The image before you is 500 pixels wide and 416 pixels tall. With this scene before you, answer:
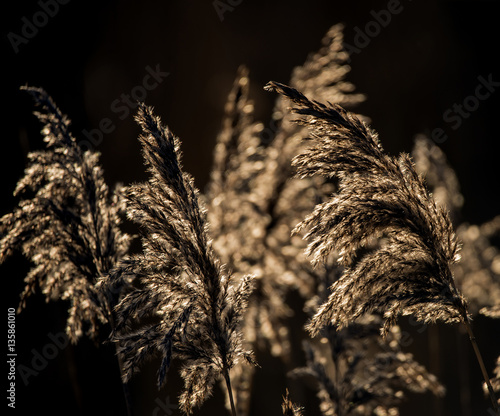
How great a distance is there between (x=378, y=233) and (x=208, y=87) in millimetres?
6648

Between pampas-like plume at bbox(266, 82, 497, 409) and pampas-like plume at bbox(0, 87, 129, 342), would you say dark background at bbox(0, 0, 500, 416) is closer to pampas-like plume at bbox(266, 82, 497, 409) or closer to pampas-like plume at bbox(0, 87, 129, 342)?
pampas-like plume at bbox(0, 87, 129, 342)

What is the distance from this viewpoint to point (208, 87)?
29.3 feet

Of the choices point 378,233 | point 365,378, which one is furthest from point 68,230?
point 365,378

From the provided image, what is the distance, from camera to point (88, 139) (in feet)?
19.1

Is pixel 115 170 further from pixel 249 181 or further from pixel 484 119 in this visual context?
pixel 484 119

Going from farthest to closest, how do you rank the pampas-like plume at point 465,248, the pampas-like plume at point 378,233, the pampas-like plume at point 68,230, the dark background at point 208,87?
the pampas-like plume at point 465,248 → the dark background at point 208,87 → the pampas-like plume at point 68,230 → the pampas-like plume at point 378,233

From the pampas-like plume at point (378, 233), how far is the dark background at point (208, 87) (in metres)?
3.10

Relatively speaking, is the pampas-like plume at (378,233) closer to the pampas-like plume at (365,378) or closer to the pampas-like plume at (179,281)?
the pampas-like plume at (179,281)

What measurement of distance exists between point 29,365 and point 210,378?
2650 mm

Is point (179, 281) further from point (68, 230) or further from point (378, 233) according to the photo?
point (378, 233)

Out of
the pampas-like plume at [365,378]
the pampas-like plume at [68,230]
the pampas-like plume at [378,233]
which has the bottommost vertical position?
the pampas-like plume at [365,378]

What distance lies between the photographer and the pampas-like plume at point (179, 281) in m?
2.95

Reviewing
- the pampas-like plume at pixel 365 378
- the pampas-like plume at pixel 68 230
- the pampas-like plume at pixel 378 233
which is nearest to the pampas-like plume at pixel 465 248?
the pampas-like plume at pixel 365 378

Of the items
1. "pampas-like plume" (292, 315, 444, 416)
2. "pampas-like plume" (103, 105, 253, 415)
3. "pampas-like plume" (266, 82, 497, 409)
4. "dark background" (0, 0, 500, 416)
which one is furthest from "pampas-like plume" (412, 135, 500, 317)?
"pampas-like plume" (103, 105, 253, 415)
